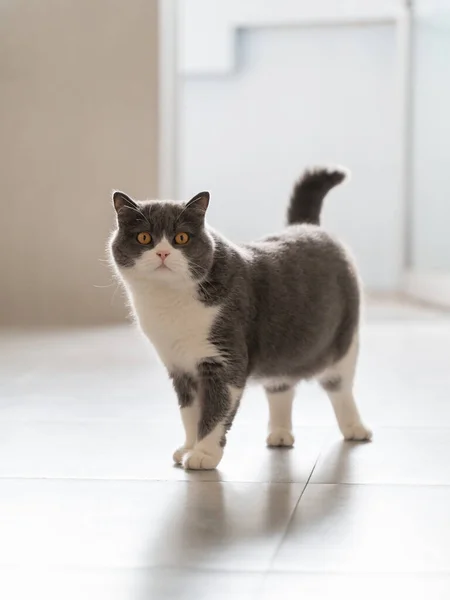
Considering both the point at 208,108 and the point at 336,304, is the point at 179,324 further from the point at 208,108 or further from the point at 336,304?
the point at 208,108

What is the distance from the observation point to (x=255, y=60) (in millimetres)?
7598

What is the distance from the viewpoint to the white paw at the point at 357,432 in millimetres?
2039

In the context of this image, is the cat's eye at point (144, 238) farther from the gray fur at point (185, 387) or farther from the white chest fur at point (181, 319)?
Answer: the gray fur at point (185, 387)

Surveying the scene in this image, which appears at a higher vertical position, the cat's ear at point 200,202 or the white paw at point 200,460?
the cat's ear at point 200,202

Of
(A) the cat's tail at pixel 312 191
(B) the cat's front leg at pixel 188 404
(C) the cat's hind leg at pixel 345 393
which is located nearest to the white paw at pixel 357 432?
(C) the cat's hind leg at pixel 345 393

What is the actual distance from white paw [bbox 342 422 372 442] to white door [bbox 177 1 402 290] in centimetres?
524

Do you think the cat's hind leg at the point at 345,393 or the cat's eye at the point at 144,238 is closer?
the cat's eye at the point at 144,238

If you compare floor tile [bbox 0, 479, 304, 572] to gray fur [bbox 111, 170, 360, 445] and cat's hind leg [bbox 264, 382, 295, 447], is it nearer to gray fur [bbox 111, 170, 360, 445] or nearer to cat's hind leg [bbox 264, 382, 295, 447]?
gray fur [bbox 111, 170, 360, 445]

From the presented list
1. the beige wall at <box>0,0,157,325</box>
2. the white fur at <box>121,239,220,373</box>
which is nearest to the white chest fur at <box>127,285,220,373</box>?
the white fur at <box>121,239,220,373</box>

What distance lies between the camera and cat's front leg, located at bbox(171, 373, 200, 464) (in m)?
1.85

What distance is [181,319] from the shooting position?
1.75 metres

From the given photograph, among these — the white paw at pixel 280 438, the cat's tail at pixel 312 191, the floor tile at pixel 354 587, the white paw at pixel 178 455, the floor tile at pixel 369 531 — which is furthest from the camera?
the cat's tail at pixel 312 191

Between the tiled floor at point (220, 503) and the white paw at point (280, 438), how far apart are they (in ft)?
0.09

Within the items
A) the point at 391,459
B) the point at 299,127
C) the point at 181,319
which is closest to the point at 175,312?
the point at 181,319
